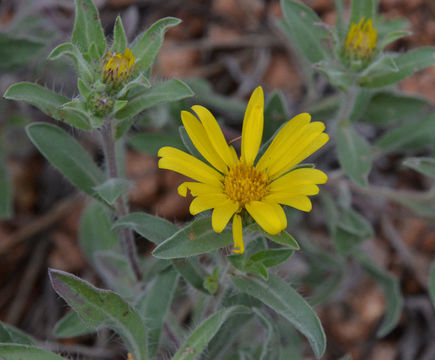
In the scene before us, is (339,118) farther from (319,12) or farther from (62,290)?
(62,290)

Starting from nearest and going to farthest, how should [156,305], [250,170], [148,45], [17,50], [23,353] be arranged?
[23,353], [250,170], [148,45], [156,305], [17,50]

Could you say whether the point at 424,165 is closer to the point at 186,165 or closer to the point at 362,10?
the point at 362,10

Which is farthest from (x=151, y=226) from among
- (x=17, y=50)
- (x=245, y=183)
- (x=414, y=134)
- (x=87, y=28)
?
(x=414, y=134)

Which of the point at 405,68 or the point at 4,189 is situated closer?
the point at 405,68

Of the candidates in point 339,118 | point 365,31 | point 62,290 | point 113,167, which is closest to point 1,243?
point 113,167

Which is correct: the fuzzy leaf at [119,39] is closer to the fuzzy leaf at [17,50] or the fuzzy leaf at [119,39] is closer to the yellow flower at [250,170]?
the yellow flower at [250,170]

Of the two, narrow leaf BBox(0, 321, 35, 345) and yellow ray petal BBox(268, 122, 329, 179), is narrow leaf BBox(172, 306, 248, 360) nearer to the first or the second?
yellow ray petal BBox(268, 122, 329, 179)

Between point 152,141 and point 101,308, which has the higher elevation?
point 152,141

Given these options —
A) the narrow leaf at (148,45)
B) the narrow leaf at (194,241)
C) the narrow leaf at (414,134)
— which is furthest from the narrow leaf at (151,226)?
the narrow leaf at (414,134)
